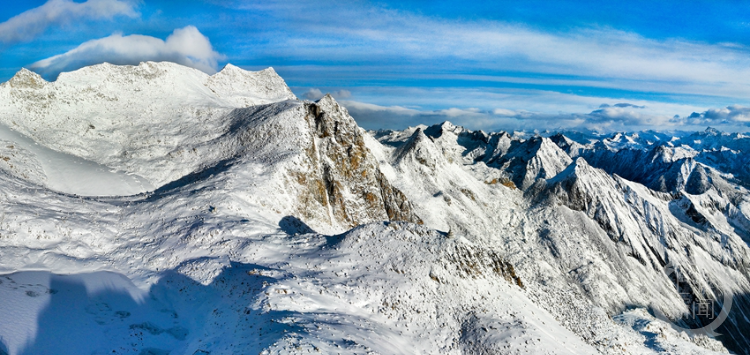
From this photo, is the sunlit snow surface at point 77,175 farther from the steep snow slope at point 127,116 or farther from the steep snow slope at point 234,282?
the steep snow slope at point 234,282

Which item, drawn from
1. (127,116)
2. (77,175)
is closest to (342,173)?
(77,175)

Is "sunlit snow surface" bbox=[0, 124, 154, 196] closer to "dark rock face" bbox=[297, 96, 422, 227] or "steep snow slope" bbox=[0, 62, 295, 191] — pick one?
"steep snow slope" bbox=[0, 62, 295, 191]

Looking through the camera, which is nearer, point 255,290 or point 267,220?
point 255,290

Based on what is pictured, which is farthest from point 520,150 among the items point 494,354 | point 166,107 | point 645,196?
point 494,354

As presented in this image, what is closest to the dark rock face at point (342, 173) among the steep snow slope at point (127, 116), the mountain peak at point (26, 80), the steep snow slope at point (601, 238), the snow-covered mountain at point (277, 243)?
the snow-covered mountain at point (277, 243)

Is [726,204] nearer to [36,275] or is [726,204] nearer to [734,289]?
[734,289]

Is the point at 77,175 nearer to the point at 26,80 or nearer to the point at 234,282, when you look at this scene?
the point at 26,80

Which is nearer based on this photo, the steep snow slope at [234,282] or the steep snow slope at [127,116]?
the steep snow slope at [234,282]
